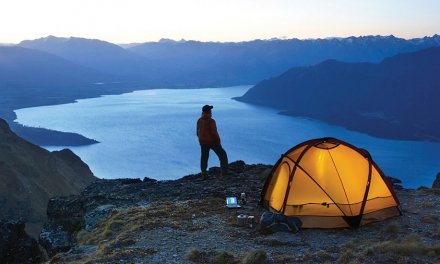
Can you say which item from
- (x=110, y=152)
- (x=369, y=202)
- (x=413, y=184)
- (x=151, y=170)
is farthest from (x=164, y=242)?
(x=110, y=152)

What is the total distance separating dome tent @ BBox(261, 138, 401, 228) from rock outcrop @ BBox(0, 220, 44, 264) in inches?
364

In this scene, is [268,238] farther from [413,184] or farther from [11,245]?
[413,184]

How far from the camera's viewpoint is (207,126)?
1642 centimetres

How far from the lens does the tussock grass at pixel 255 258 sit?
29.7ft

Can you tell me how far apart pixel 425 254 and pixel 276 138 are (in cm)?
18090

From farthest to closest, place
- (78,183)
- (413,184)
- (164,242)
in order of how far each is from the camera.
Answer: (413,184), (78,183), (164,242)

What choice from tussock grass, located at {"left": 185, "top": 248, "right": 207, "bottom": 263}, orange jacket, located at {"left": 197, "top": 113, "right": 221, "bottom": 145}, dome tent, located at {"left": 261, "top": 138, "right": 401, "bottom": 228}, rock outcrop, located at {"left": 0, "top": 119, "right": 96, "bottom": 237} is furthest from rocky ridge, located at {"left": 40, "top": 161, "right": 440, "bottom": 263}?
rock outcrop, located at {"left": 0, "top": 119, "right": 96, "bottom": 237}

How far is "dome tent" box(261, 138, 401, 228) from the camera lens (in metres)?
12.1

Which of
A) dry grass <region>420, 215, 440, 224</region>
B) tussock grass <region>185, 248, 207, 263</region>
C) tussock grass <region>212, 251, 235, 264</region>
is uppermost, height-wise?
dry grass <region>420, 215, 440, 224</region>

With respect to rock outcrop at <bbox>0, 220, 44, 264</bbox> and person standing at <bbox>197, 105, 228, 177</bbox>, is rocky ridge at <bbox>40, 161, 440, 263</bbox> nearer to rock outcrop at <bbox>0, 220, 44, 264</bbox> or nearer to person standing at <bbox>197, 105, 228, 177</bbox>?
rock outcrop at <bbox>0, 220, 44, 264</bbox>

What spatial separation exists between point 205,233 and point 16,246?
8875mm

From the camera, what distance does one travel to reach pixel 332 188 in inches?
487

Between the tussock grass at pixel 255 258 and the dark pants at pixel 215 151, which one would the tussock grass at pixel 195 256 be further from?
the dark pants at pixel 215 151

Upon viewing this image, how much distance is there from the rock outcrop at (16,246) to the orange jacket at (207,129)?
24.3ft
